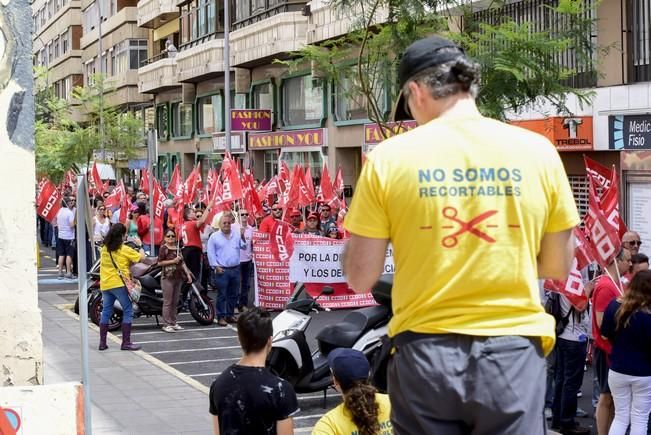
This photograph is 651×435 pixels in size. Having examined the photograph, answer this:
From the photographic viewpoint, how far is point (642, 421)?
8656 mm

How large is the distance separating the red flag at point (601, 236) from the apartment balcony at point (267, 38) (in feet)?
65.3

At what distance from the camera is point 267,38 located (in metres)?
35.2

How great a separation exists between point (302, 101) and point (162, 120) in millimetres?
19587

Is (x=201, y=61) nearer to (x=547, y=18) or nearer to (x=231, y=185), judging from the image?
(x=231, y=185)

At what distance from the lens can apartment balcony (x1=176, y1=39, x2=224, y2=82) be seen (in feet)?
135

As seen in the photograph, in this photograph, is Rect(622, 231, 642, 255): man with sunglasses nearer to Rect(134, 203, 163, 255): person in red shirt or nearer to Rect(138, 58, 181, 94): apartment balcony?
Rect(134, 203, 163, 255): person in red shirt

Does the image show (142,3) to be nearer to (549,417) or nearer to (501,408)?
(549,417)

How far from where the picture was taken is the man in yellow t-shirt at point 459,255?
9.41 ft

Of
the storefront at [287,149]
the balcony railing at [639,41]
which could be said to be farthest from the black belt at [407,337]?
the storefront at [287,149]

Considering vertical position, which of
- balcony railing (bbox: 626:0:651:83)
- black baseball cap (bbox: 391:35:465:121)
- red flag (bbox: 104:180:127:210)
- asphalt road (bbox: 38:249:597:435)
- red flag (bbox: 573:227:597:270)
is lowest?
asphalt road (bbox: 38:249:597:435)

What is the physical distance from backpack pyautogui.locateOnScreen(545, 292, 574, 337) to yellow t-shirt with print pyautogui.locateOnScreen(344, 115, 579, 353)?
24.6 feet

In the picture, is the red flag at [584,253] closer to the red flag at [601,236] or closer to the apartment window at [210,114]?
the red flag at [601,236]

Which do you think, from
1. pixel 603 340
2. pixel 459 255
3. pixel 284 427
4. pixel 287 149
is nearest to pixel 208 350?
pixel 603 340

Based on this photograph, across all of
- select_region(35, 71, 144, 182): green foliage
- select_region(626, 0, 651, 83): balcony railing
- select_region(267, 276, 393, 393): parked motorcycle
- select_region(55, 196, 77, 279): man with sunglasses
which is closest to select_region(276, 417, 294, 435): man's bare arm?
select_region(267, 276, 393, 393): parked motorcycle
